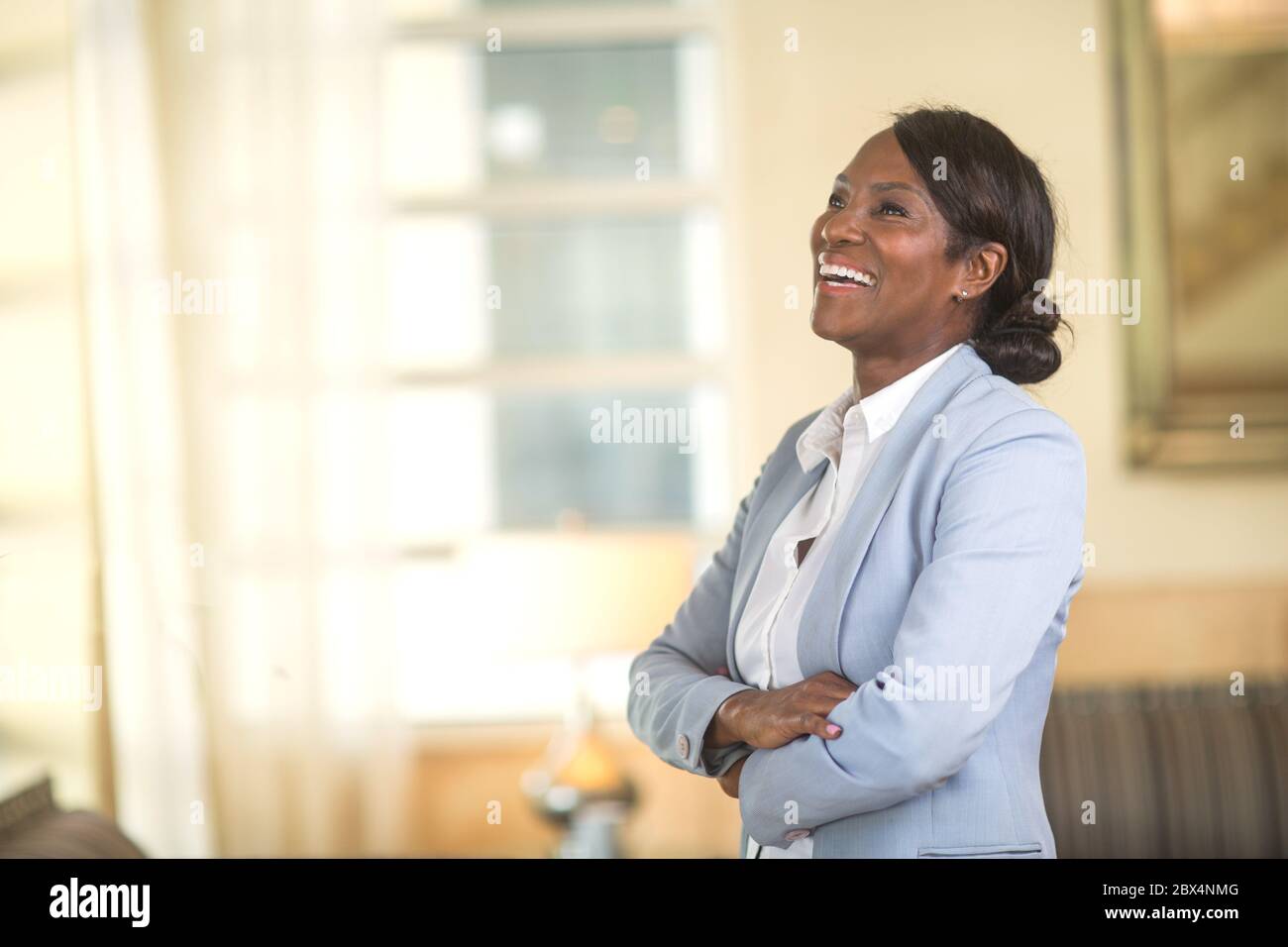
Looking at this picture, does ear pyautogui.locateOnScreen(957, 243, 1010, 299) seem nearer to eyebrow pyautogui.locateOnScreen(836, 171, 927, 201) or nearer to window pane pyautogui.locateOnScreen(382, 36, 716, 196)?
eyebrow pyautogui.locateOnScreen(836, 171, 927, 201)

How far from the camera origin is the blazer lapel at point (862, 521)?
3.34 ft

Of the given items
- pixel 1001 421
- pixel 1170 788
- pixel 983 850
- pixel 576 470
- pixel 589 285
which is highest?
pixel 589 285

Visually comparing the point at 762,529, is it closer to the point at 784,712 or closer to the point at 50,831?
the point at 784,712

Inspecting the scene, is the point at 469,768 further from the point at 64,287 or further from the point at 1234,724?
the point at 1234,724

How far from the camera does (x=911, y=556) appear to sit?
1.01 metres

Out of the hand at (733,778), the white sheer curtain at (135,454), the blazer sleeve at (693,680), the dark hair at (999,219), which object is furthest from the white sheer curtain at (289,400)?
the dark hair at (999,219)

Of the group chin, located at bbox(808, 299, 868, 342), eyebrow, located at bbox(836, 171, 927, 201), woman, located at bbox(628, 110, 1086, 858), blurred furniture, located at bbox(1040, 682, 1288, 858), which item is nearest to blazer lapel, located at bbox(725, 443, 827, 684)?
woman, located at bbox(628, 110, 1086, 858)

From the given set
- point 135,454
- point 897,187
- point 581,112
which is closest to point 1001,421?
point 897,187

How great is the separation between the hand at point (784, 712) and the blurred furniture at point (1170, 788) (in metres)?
1.25

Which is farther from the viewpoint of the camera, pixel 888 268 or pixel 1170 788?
pixel 1170 788

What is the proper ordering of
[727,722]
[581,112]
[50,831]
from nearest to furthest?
[727,722] < [50,831] < [581,112]

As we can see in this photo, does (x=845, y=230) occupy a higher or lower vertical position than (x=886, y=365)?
higher

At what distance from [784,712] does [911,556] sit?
6.2 inches
